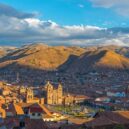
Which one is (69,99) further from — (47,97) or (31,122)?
(31,122)

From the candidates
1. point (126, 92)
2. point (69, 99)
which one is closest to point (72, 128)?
point (69, 99)

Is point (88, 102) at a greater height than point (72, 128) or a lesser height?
lesser

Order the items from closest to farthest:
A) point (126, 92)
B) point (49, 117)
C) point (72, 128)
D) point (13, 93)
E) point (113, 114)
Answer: point (72, 128) → point (113, 114) → point (49, 117) → point (13, 93) → point (126, 92)

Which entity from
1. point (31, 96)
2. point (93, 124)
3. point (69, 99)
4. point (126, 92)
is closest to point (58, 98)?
point (69, 99)

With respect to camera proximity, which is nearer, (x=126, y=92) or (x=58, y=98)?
(x=58, y=98)

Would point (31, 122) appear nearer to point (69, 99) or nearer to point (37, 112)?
point (37, 112)

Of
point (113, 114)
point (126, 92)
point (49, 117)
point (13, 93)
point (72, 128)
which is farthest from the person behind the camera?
point (126, 92)

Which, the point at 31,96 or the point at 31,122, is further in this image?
the point at 31,96

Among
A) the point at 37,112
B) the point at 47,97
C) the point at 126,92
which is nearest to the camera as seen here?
the point at 37,112

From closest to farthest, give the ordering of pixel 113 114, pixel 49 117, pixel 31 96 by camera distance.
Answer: pixel 113 114 → pixel 49 117 → pixel 31 96
